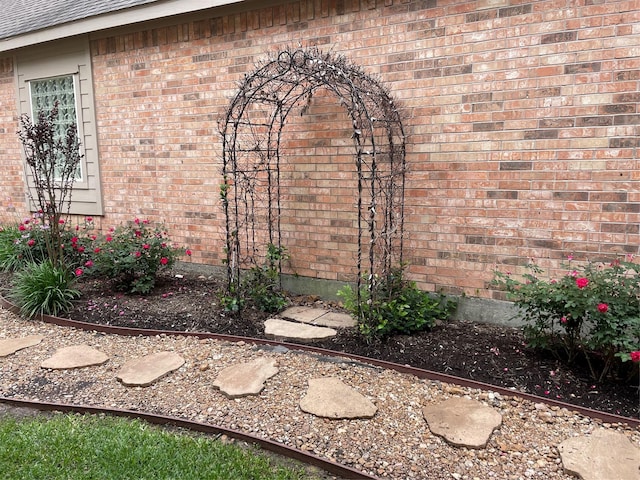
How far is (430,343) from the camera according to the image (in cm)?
402

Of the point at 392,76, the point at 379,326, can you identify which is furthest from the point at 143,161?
the point at 379,326

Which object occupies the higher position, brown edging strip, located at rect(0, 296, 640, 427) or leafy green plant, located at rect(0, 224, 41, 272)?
leafy green plant, located at rect(0, 224, 41, 272)

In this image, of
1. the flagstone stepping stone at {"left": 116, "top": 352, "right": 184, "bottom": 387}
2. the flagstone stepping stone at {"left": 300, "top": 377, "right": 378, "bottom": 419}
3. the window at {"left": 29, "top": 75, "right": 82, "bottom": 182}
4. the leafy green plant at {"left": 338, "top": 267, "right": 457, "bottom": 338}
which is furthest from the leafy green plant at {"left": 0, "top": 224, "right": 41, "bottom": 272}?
the flagstone stepping stone at {"left": 300, "top": 377, "right": 378, "bottom": 419}

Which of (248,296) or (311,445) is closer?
(311,445)

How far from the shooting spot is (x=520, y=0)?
397 cm

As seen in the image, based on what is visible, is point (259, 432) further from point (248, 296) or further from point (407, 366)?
point (248, 296)

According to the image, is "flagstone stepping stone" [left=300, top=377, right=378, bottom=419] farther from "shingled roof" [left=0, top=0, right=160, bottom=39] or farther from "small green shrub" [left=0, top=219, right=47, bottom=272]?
"shingled roof" [left=0, top=0, right=160, bottom=39]

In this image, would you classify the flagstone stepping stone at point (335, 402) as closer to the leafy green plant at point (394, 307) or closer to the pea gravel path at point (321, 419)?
the pea gravel path at point (321, 419)

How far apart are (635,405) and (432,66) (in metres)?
3.08

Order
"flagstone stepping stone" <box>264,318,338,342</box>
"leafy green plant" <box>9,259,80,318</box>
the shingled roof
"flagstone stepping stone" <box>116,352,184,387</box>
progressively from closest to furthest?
"flagstone stepping stone" <box>116,352,184,387</box>, "flagstone stepping stone" <box>264,318,338,342</box>, "leafy green plant" <box>9,259,80,318</box>, the shingled roof

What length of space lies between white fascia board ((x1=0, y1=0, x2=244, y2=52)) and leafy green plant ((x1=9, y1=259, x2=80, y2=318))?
10.2 feet

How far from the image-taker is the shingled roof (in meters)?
6.31

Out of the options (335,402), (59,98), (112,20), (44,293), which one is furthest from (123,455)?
(59,98)

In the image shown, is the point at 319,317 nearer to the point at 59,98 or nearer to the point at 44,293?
the point at 44,293
